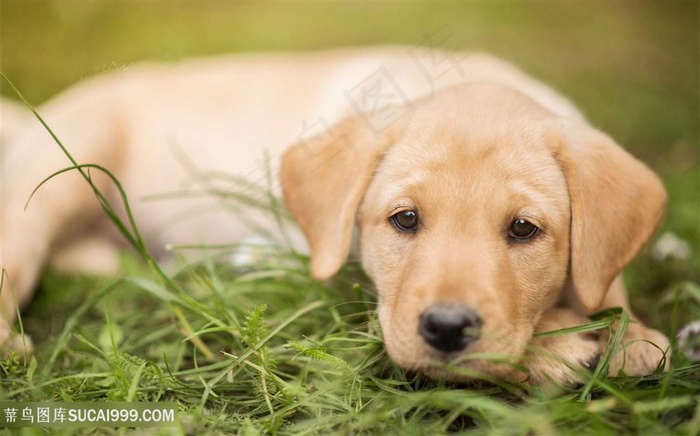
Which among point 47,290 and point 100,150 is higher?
point 100,150

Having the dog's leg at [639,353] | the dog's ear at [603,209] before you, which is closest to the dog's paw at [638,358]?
the dog's leg at [639,353]

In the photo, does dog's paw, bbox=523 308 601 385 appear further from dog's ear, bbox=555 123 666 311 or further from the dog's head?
dog's ear, bbox=555 123 666 311

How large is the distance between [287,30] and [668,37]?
526cm

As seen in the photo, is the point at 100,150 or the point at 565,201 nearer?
the point at 565,201

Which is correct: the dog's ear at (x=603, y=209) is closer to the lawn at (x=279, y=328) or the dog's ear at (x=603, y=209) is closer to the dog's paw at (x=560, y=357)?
the dog's paw at (x=560, y=357)

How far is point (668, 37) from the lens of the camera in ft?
32.1

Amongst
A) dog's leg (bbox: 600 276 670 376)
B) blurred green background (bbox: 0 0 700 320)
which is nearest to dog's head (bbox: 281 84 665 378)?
dog's leg (bbox: 600 276 670 376)

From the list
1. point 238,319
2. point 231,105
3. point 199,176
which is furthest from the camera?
point 231,105

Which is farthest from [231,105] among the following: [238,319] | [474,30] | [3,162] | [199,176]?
[474,30]

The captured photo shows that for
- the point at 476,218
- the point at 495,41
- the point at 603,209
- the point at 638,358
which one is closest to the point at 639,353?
the point at 638,358

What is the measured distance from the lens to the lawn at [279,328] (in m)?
2.82

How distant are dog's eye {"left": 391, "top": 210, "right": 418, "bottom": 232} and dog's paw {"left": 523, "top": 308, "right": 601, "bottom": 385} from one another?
0.76 meters

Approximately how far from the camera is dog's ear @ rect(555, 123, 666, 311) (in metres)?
3.34

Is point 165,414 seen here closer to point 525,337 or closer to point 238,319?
point 238,319
